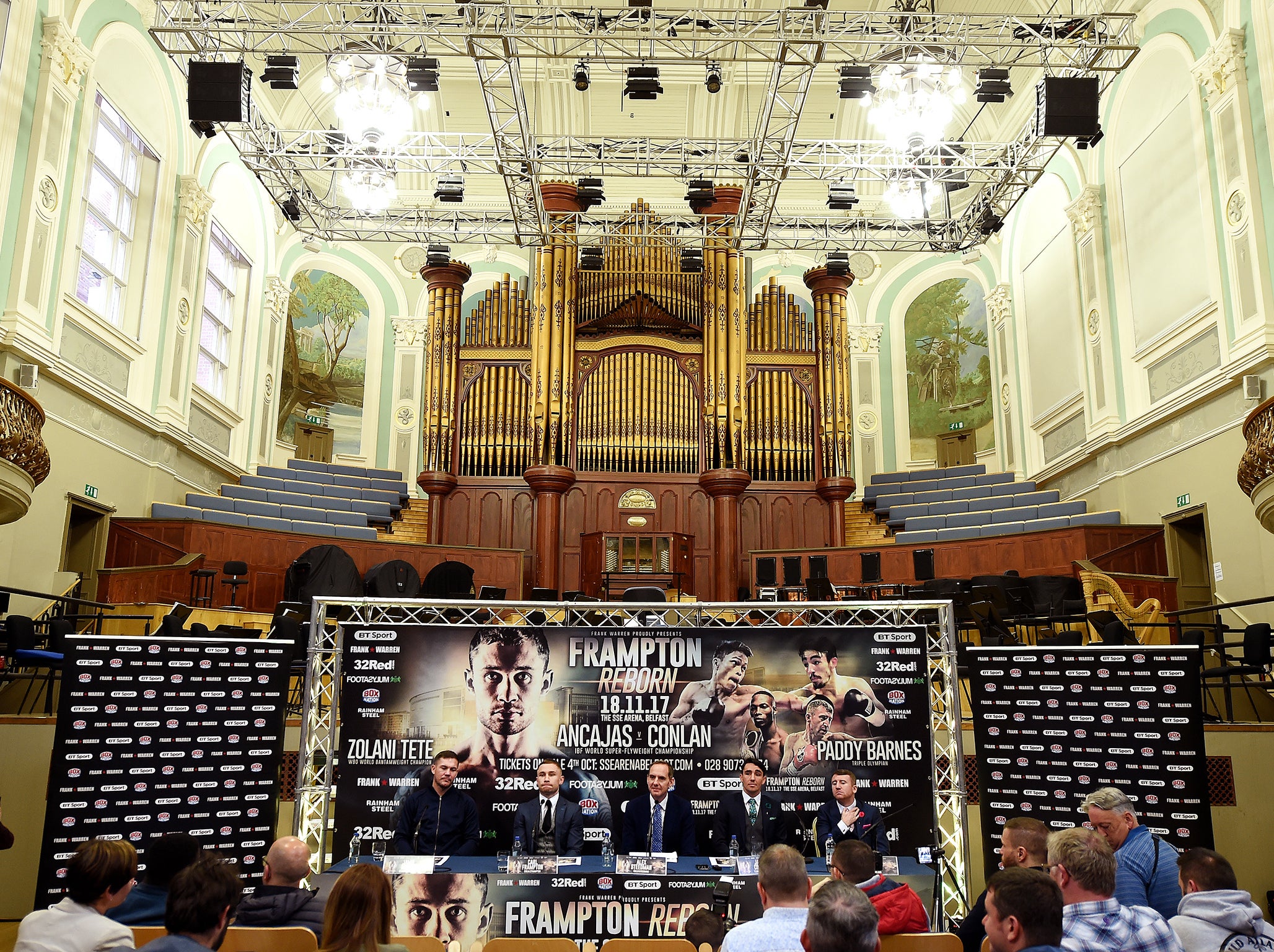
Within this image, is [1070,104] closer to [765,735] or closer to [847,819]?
[765,735]

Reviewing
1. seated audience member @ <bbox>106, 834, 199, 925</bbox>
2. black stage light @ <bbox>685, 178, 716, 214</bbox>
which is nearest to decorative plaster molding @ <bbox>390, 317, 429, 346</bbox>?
black stage light @ <bbox>685, 178, 716, 214</bbox>

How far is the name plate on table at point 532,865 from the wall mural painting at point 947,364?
47.9 feet

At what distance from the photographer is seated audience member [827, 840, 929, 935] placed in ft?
13.2

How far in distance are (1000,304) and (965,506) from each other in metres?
4.61

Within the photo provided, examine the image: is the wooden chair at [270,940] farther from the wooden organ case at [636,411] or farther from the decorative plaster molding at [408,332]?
the decorative plaster molding at [408,332]

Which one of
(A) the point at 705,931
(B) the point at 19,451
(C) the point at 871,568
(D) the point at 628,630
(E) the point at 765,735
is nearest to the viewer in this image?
(A) the point at 705,931

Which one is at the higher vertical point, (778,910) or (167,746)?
(167,746)

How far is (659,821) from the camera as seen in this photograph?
251 inches

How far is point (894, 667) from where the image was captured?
6.62 metres

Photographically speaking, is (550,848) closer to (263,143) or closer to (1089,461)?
(263,143)

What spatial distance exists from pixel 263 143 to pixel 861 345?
1138cm

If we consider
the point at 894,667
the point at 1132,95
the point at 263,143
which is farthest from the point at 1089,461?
the point at 263,143

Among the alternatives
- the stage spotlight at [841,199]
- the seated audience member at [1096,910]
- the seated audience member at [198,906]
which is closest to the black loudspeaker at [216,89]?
the stage spotlight at [841,199]

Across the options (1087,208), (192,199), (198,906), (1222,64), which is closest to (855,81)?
(1222,64)
